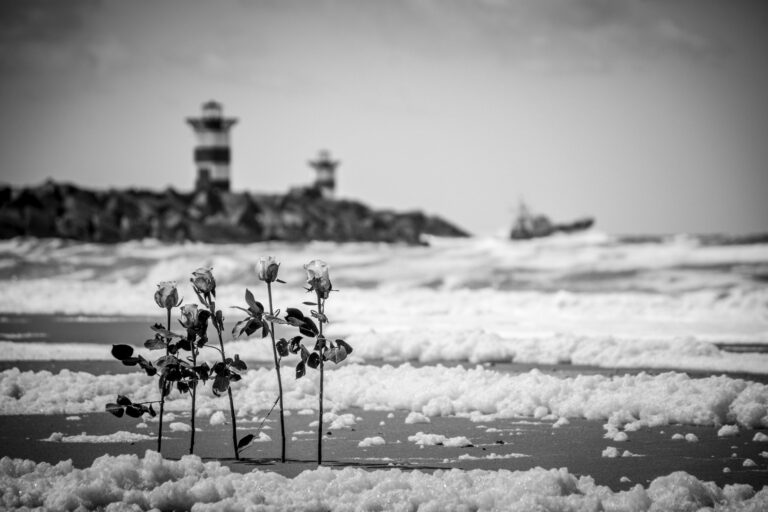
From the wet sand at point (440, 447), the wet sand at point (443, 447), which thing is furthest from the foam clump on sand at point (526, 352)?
the wet sand at point (440, 447)

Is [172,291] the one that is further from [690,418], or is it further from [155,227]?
[155,227]

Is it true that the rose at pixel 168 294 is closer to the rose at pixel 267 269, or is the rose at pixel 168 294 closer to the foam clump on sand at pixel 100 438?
the rose at pixel 267 269

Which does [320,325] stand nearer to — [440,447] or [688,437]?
[440,447]

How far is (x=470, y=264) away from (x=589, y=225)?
202 feet

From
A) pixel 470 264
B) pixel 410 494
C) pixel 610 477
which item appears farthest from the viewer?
pixel 470 264

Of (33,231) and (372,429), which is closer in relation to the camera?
(372,429)

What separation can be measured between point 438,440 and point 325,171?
92.5 meters

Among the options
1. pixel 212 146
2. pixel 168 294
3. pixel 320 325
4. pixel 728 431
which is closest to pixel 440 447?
pixel 320 325

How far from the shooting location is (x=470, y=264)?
39625 millimetres

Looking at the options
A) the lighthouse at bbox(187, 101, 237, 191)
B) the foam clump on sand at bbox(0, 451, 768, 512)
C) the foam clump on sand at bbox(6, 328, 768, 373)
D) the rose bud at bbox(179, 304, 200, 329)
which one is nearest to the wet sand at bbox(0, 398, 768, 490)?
the foam clump on sand at bbox(0, 451, 768, 512)

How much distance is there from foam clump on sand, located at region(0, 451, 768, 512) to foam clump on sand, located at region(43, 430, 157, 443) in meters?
1.56

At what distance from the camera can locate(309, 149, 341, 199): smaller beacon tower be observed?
9900 centimetres

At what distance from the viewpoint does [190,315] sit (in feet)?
22.5

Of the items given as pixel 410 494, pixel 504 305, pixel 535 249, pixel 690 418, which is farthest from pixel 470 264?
pixel 410 494
